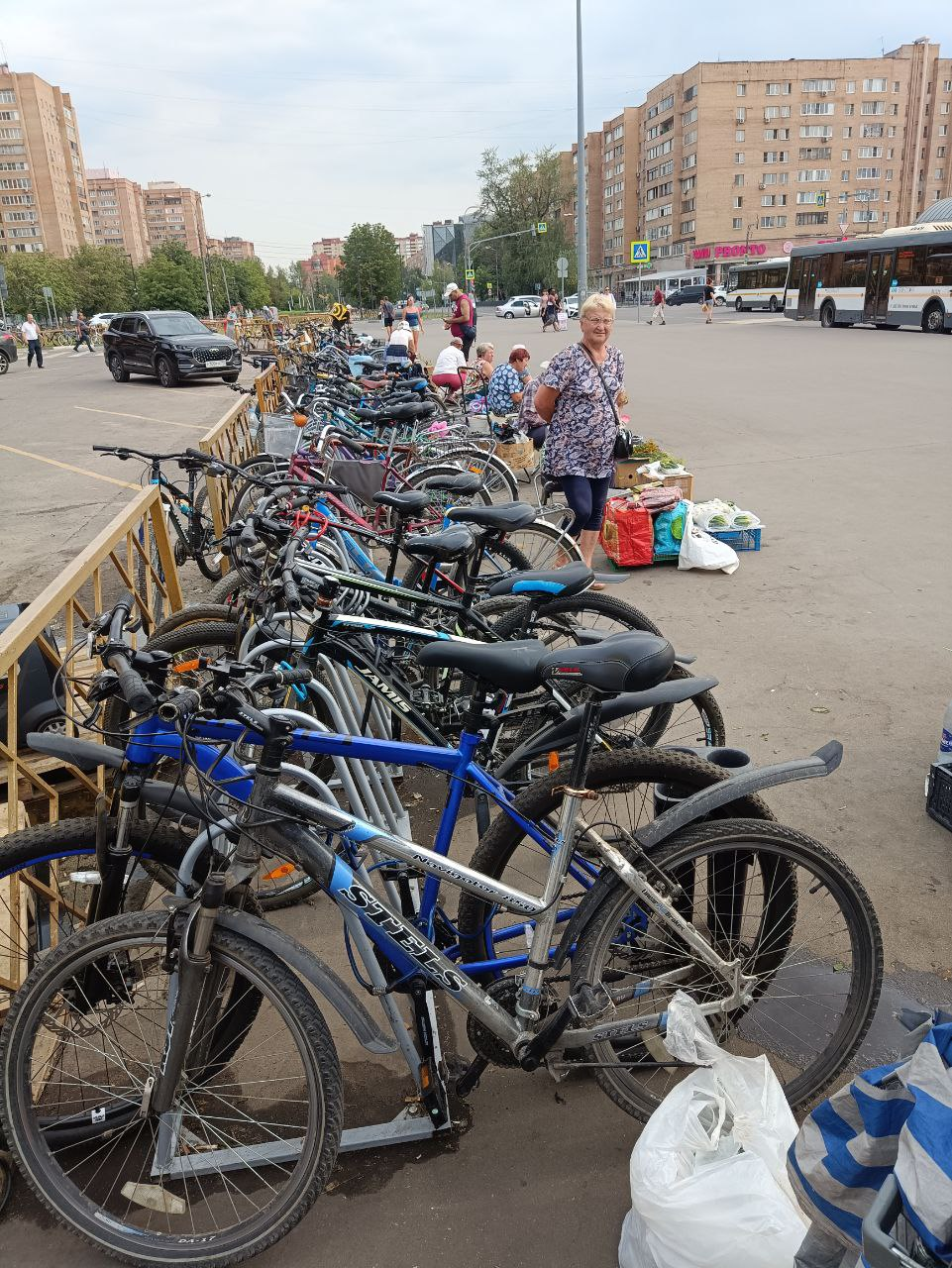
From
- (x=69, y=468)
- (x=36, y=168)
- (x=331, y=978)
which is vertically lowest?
(x=69, y=468)

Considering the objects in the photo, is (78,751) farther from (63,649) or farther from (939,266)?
(939,266)

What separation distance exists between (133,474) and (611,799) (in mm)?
10944

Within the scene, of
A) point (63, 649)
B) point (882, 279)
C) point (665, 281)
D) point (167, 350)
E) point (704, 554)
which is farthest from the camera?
point (665, 281)

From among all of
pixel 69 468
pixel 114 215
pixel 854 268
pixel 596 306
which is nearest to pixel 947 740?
pixel 596 306

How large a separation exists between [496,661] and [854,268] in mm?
34554

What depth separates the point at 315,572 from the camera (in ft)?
10.2

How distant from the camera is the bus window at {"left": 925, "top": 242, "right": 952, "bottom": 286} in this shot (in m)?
26.9

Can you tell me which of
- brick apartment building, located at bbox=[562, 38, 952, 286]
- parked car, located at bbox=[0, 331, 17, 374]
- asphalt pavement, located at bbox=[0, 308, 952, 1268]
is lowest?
asphalt pavement, located at bbox=[0, 308, 952, 1268]

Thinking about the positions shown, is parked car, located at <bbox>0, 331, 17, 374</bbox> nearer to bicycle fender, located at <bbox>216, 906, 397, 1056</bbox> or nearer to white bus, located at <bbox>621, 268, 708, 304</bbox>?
bicycle fender, located at <bbox>216, 906, 397, 1056</bbox>

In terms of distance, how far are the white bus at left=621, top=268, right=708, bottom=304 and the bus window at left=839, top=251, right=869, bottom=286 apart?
4678 cm

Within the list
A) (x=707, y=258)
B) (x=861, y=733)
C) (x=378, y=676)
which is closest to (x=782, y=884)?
(x=378, y=676)

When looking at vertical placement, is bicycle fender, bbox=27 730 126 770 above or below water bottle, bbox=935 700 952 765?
above

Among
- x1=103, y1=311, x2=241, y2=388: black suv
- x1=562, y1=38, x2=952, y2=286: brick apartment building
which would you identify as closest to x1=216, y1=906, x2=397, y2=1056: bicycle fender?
x1=103, y1=311, x2=241, y2=388: black suv

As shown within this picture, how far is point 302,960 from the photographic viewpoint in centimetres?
200
